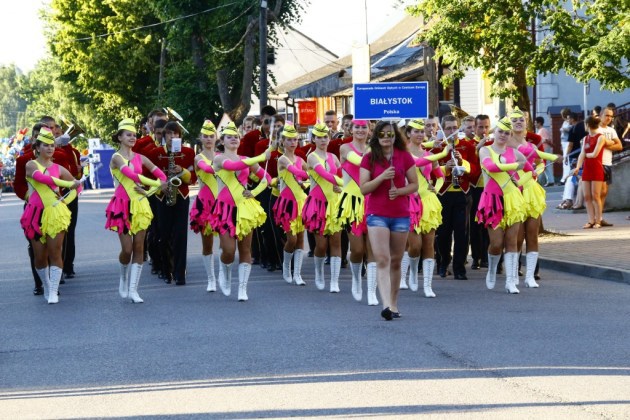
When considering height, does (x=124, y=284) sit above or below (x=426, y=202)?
below

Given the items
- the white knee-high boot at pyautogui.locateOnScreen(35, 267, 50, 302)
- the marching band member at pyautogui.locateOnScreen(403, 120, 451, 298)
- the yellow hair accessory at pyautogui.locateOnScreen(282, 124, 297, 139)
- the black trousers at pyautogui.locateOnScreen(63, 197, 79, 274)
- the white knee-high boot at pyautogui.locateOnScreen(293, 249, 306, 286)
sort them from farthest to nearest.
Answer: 1. the black trousers at pyautogui.locateOnScreen(63, 197, 79, 274)
2. the white knee-high boot at pyautogui.locateOnScreen(293, 249, 306, 286)
3. the yellow hair accessory at pyautogui.locateOnScreen(282, 124, 297, 139)
4. the white knee-high boot at pyautogui.locateOnScreen(35, 267, 50, 302)
5. the marching band member at pyautogui.locateOnScreen(403, 120, 451, 298)

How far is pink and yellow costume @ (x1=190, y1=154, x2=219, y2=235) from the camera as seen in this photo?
14.5 meters

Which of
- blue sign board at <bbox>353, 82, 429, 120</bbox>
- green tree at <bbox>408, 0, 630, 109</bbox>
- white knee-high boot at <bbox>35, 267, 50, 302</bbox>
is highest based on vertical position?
green tree at <bbox>408, 0, 630, 109</bbox>

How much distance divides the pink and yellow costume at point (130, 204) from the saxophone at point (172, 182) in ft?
3.22

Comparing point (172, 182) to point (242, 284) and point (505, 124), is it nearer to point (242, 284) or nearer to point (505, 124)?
point (242, 284)

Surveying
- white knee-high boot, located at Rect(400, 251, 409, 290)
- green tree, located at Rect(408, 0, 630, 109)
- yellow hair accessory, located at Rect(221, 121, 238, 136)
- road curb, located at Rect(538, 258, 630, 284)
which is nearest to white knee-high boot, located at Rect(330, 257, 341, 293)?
white knee-high boot, located at Rect(400, 251, 409, 290)

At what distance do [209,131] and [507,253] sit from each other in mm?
3587

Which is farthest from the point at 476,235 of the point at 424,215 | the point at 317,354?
the point at 317,354

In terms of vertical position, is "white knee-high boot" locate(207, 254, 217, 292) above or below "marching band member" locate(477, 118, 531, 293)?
below

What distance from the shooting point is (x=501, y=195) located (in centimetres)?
1430

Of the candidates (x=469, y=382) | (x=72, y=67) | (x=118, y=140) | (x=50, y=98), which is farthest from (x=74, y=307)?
(x=50, y=98)

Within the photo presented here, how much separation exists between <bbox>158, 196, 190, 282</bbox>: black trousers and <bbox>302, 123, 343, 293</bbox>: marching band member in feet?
6.62

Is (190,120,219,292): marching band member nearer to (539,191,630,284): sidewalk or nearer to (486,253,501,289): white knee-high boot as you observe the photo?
(486,253,501,289): white knee-high boot

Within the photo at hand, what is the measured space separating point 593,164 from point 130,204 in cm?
1025
